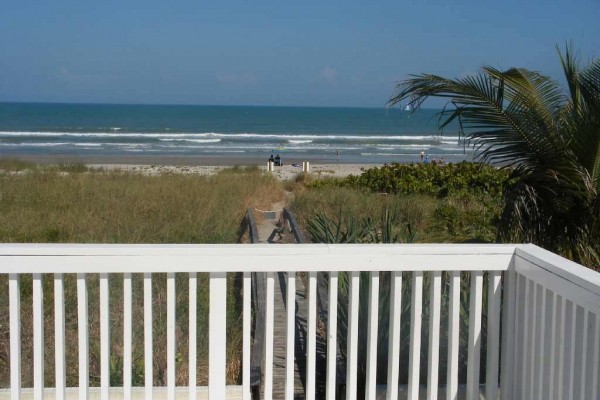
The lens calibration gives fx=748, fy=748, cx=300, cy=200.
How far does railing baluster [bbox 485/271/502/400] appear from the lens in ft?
10.9

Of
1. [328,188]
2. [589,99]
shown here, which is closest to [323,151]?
[328,188]

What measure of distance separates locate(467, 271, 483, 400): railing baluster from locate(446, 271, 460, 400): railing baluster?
0.06 m

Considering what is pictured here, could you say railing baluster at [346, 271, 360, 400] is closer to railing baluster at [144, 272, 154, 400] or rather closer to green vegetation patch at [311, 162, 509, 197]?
railing baluster at [144, 272, 154, 400]

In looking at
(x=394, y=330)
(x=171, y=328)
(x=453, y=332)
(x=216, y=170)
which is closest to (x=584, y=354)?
(x=453, y=332)

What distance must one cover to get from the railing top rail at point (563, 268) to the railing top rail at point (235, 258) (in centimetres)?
17

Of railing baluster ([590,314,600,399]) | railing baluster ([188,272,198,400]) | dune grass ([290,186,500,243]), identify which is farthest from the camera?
dune grass ([290,186,500,243])

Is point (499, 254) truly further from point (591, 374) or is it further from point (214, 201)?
point (214, 201)

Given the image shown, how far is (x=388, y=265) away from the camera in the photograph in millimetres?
3156

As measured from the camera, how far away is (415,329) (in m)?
3.29

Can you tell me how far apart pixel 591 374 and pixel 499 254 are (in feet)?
2.50

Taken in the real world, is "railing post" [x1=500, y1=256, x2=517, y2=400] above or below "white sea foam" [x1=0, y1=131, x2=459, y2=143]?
below

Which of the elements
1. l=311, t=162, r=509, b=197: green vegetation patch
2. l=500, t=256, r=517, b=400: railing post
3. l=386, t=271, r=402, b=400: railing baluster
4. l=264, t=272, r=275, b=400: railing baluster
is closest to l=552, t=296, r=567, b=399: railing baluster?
l=500, t=256, r=517, b=400: railing post

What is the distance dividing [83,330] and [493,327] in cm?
178

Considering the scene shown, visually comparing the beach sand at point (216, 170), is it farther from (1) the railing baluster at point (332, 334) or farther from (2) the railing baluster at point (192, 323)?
(2) the railing baluster at point (192, 323)
